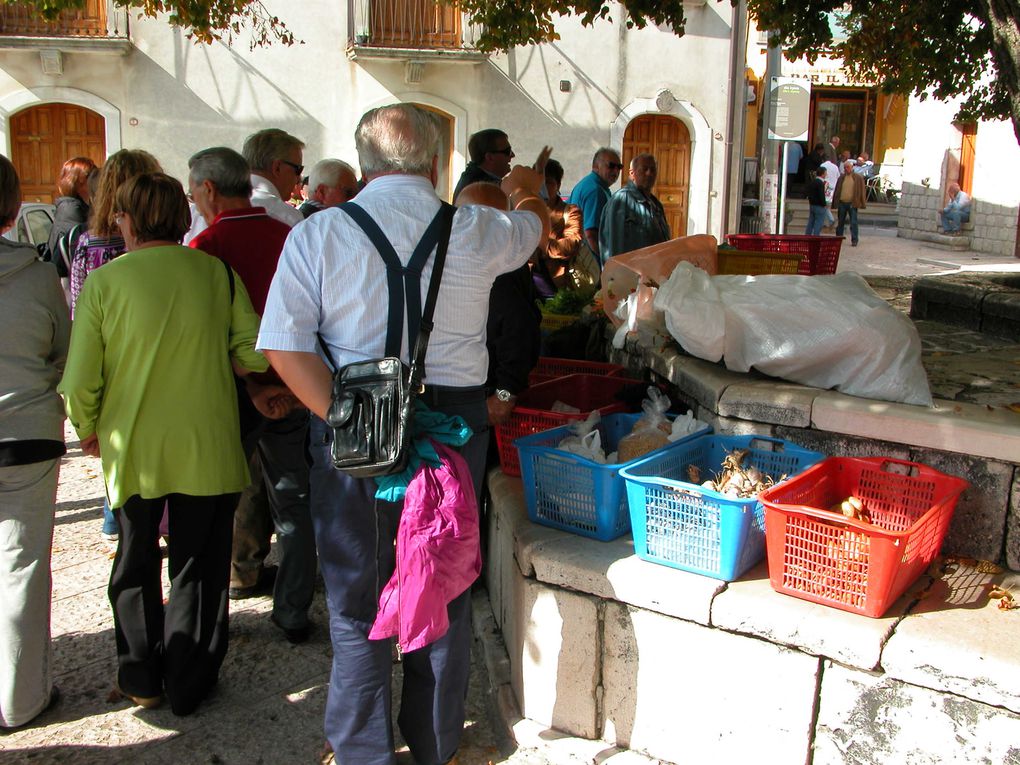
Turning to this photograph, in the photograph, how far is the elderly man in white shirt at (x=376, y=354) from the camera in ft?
8.54

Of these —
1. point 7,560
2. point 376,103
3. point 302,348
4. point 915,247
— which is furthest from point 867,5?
point 915,247

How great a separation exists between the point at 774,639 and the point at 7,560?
240 centimetres

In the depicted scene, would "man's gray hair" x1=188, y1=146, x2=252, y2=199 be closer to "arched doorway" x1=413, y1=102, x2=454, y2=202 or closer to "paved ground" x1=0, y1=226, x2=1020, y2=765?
"paved ground" x1=0, y1=226, x2=1020, y2=765

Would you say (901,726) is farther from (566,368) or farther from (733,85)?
(733,85)

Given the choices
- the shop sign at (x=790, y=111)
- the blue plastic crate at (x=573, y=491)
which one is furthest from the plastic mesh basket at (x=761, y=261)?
the shop sign at (x=790, y=111)

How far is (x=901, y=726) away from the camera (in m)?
2.62

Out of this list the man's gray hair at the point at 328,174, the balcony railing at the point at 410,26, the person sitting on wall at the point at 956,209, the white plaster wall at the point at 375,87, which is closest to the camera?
the man's gray hair at the point at 328,174

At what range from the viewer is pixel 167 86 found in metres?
14.9

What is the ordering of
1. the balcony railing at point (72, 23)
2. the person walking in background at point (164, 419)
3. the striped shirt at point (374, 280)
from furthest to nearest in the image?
the balcony railing at point (72, 23), the person walking in background at point (164, 419), the striped shirt at point (374, 280)

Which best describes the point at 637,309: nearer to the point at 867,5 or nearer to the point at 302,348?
the point at 302,348

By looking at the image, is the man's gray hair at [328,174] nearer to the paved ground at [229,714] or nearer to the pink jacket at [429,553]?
the paved ground at [229,714]

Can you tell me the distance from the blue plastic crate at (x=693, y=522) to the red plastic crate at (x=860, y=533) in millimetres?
101

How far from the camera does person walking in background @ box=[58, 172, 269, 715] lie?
3.07m

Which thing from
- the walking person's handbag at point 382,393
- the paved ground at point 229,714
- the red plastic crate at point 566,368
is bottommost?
the paved ground at point 229,714
